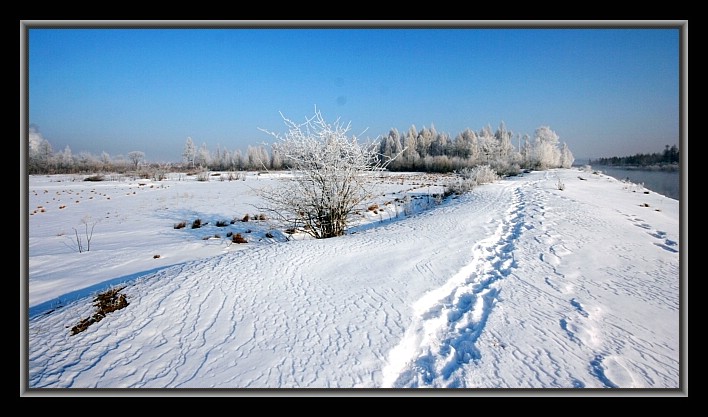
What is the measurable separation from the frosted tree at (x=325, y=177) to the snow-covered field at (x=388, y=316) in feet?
5.59

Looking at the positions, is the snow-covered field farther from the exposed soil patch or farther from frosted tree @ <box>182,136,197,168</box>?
frosted tree @ <box>182,136,197,168</box>

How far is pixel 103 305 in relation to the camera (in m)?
3.09

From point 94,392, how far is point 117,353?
2.07 ft

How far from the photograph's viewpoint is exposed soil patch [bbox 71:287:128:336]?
8.89 ft

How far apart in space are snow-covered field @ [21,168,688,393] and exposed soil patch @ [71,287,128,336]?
0.26 feet

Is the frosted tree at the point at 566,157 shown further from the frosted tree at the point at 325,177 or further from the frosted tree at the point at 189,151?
the frosted tree at the point at 189,151

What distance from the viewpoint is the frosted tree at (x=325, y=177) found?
6852 mm

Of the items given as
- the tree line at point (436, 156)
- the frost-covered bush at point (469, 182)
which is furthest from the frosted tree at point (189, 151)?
the frost-covered bush at point (469, 182)

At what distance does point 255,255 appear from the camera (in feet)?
14.5

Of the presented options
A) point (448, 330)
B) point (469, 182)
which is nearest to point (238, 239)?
point (448, 330)

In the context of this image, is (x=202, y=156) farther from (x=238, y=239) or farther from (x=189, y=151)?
(x=238, y=239)

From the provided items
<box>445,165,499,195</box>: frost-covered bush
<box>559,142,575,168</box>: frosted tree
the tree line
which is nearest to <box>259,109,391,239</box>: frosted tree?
<box>445,165,499,195</box>: frost-covered bush
